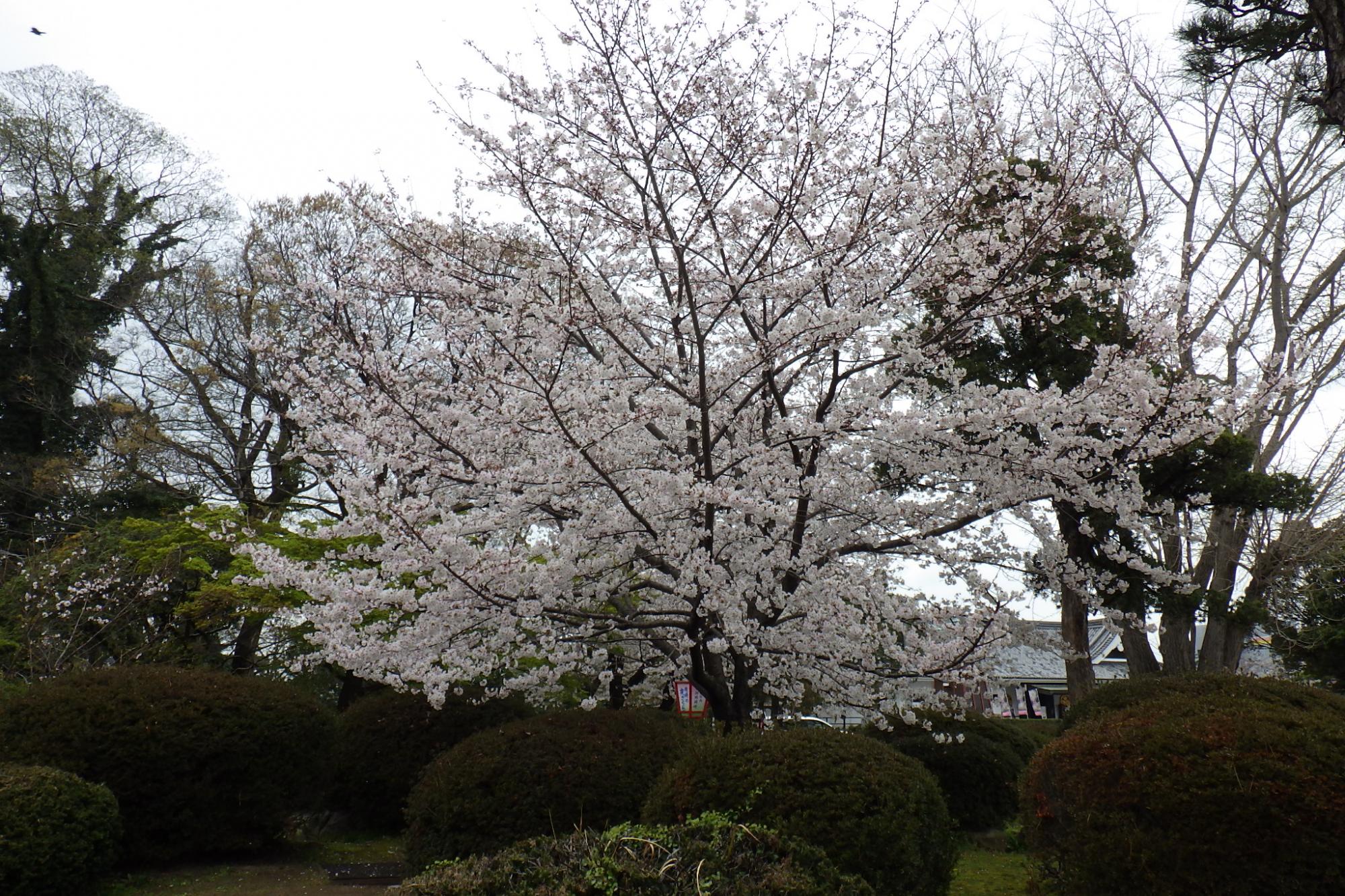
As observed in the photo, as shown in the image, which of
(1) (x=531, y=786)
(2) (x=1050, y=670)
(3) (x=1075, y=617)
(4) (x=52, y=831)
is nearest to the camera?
(4) (x=52, y=831)

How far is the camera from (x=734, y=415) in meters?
6.72

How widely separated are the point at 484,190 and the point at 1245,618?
9.18 m

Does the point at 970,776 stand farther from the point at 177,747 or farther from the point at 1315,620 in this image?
the point at 1315,620

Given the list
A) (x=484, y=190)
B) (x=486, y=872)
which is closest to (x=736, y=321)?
(x=484, y=190)

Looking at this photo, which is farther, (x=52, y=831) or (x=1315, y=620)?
(x=1315, y=620)

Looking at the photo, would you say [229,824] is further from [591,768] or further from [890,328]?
[890,328]

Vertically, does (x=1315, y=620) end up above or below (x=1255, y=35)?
below

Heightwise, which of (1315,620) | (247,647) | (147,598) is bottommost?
(247,647)

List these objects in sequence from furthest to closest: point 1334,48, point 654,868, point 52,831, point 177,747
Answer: point 177,747 < point 52,831 < point 1334,48 < point 654,868

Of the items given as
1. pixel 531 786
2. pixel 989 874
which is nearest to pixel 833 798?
pixel 531 786

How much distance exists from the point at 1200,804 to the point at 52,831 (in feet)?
21.9

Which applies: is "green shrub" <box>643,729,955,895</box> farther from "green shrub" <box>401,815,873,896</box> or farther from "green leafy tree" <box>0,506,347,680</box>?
"green leafy tree" <box>0,506,347,680</box>

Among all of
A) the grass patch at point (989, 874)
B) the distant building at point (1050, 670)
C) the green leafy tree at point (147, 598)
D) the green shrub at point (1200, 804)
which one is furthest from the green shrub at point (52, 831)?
the distant building at point (1050, 670)

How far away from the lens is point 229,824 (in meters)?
7.20
